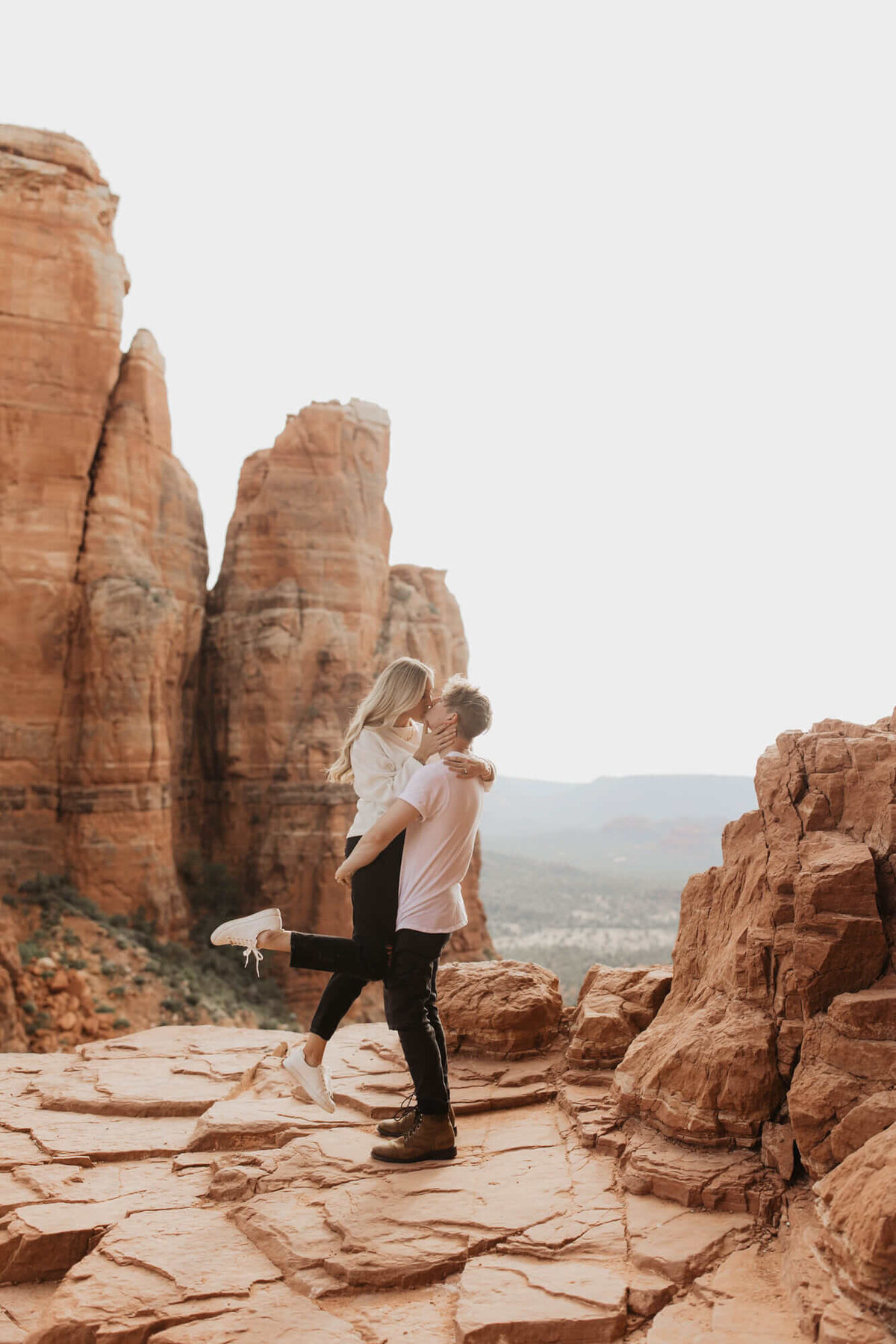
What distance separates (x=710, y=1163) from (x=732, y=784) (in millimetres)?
89678

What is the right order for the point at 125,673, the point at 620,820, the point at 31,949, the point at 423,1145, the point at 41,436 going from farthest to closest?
the point at 620,820
the point at 125,673
the point at 41,436
the point at 31,949
the point at 423,1145

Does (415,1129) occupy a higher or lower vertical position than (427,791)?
lower

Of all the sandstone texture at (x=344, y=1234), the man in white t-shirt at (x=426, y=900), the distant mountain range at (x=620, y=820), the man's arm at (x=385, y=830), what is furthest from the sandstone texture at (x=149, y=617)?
the distant mountain range at (x=620, y=820)

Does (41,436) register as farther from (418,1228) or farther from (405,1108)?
(418,1228)

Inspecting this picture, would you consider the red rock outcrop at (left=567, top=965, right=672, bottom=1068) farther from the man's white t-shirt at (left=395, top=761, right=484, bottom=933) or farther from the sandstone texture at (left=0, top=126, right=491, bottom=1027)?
the sandstone texture at (left=0, top=126, right=491, bottom=1027)

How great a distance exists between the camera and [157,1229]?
A: 156 inches

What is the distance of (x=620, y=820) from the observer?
8275 cm

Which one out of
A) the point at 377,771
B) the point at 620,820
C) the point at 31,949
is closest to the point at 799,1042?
the point at 377,771

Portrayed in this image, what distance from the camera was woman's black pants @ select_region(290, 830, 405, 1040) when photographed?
4.55 m

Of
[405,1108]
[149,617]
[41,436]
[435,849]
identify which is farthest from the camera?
[149,617]

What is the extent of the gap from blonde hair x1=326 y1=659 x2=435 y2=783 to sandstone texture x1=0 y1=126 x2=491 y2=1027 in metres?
11.4

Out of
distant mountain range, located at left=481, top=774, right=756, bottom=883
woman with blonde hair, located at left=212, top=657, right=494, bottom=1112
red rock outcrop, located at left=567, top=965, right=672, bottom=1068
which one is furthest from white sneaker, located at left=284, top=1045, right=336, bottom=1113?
distant mountain range, located at left=481, top=774, right=756, bottom=883

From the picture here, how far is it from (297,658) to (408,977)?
761 inches

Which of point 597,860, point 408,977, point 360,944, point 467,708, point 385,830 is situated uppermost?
point 467,708
